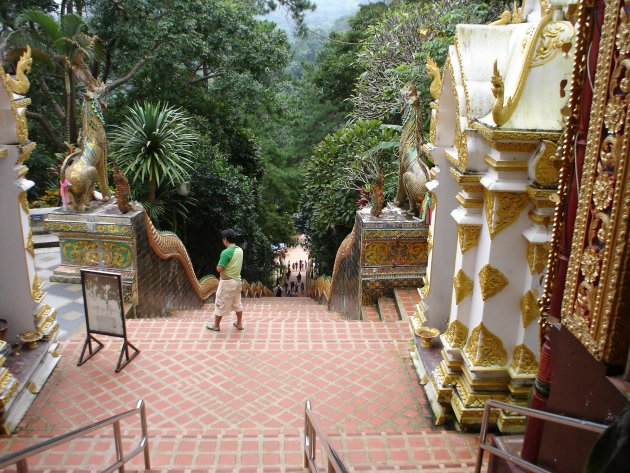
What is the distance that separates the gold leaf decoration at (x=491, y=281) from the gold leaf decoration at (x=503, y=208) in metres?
0.26

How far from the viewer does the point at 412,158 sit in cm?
812

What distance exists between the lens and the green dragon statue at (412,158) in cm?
800

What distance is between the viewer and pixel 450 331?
4.66 meters

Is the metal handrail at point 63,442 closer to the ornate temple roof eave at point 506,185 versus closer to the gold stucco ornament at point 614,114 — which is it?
the gold stucco ornament at point 614,114

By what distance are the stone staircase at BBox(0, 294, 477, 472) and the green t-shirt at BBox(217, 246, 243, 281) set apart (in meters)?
0.73

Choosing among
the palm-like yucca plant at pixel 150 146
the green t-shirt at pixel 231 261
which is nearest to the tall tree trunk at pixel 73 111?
the palm-like yucca plant at pixel 150 146

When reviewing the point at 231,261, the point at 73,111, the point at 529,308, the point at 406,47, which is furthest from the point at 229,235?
the point at 73,111

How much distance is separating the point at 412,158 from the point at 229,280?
10.8 feet

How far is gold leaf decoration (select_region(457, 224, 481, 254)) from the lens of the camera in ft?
14.0

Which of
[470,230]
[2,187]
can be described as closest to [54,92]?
[2,187]

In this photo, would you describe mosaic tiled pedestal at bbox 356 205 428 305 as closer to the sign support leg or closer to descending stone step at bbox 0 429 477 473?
descending stone step at bbox 0 429 477 473

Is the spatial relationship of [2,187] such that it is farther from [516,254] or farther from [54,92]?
[54,92]

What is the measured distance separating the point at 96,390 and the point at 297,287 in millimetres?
12657

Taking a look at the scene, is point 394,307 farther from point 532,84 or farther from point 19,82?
point 19,82
